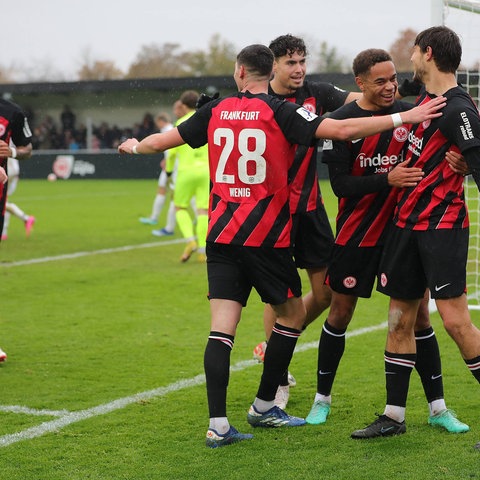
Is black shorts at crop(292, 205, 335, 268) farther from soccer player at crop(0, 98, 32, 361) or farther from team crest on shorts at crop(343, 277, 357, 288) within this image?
soccer player at crop(0, 98, 32, 361)

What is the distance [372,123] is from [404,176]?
32cm

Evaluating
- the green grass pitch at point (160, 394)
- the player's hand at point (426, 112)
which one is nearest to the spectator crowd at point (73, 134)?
the green grass pitch at point (160, 394)

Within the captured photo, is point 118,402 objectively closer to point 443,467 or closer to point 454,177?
point 443,467

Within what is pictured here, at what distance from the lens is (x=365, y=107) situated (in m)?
4.85

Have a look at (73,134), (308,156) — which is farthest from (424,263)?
(73,134)

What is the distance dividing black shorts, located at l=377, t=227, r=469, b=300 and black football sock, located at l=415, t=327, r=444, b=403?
1.55 feet

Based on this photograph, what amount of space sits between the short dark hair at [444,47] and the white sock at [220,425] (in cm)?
207

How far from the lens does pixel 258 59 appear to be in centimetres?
461

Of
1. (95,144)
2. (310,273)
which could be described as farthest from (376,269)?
(95,144)

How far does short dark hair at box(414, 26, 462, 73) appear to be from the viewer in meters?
4.33

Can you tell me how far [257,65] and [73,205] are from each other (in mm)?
18123

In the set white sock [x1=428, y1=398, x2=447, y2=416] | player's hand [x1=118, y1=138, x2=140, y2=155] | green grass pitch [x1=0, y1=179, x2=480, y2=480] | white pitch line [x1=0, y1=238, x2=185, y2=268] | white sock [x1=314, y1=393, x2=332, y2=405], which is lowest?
white pitch line [x1=0, y1=238, x2=185, y2=268]

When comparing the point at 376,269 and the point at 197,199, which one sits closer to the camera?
the point at 376,269

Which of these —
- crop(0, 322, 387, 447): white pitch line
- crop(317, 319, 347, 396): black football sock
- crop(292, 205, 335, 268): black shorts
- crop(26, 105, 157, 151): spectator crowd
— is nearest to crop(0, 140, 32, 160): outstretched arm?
crop(0, 322, 387, 447): white pitch line
